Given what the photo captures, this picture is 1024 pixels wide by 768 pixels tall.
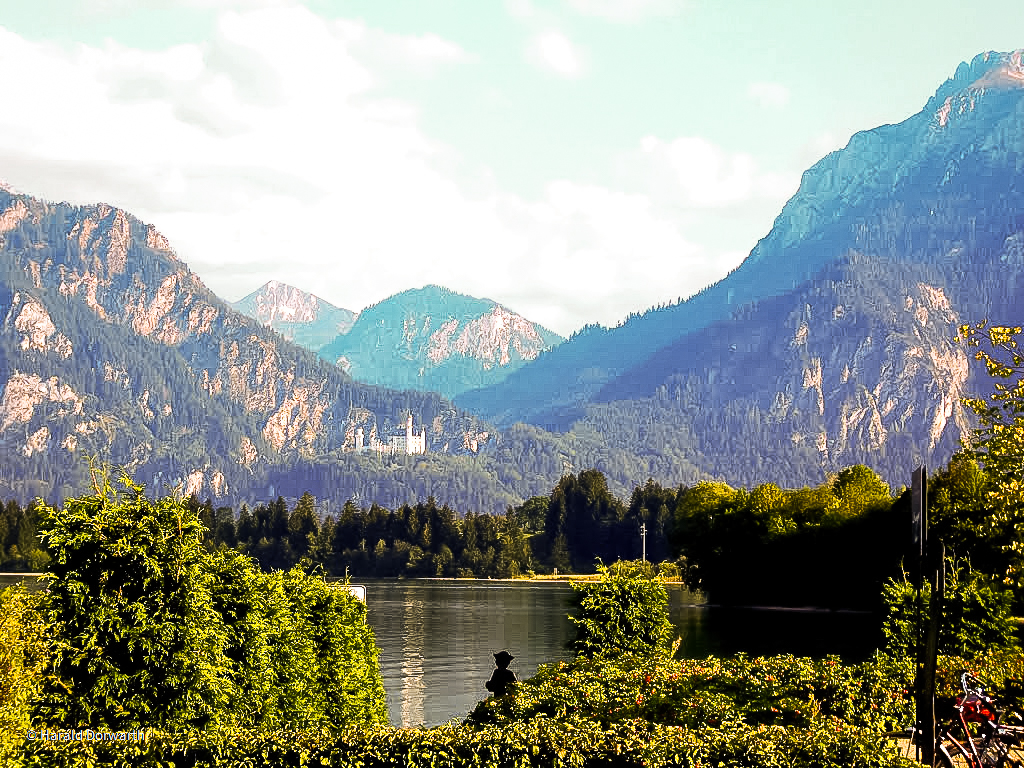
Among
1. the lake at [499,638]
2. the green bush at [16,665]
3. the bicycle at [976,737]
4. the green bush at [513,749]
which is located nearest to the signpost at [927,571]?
the green bush at [513,749]

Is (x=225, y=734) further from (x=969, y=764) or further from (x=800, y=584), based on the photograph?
(x=800, y=584)

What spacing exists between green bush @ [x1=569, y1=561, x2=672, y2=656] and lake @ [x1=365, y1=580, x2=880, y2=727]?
3.07 meters

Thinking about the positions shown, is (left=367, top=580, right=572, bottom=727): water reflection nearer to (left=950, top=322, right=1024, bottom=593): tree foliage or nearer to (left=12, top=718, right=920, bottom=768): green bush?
(left=950, top=322, right=1024, bottom=593): tree foliage

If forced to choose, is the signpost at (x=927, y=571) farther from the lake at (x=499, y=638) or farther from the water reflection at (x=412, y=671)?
the water reflection at (x=412, y=671)

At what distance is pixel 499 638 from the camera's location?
90.1m

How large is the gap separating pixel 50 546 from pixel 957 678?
1774 centimetres

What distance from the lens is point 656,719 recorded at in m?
20.7

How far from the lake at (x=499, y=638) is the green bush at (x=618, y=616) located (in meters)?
3.07

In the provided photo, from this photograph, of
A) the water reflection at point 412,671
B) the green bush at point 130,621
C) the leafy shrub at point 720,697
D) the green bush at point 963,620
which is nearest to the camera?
the leafy shrub at point 720,697

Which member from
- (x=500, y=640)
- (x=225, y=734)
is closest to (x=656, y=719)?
(x=225, y=734)

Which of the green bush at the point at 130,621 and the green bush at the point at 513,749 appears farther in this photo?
the green bush at the point at 130,621

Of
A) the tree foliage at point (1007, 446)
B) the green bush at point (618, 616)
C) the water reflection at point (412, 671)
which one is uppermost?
the tree foliage at point (1007, 446)

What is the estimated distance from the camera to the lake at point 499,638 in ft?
202

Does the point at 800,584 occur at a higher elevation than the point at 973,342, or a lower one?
lower
